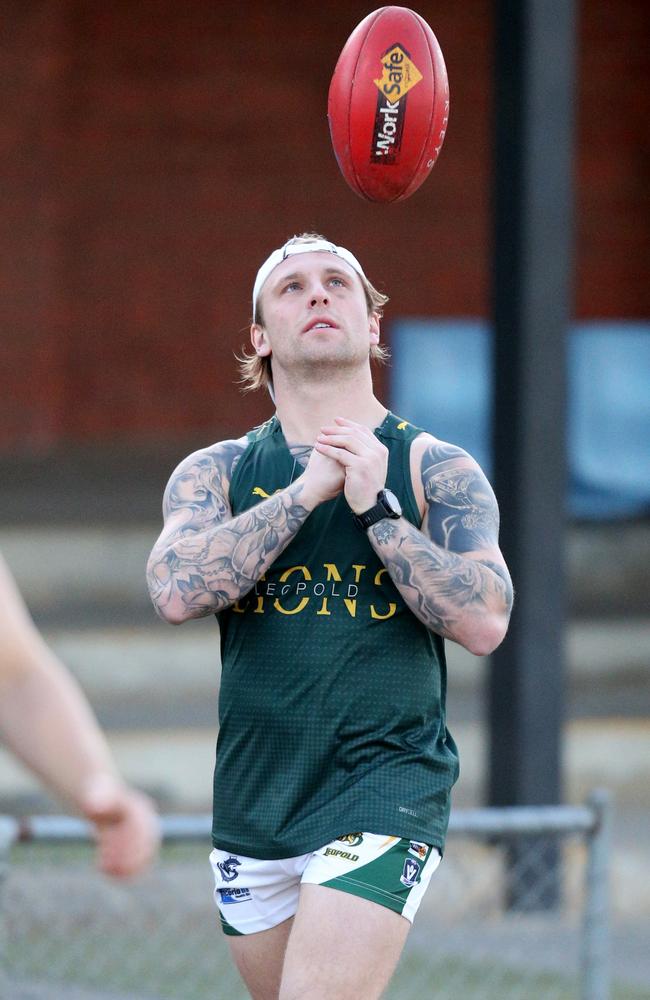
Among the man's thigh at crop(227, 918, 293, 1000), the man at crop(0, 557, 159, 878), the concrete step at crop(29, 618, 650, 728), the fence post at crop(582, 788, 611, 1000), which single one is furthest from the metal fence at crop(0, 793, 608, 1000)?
the man at crop(0, 557, 159, 878)

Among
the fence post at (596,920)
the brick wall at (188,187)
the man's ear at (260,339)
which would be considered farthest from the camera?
the brick wall at (188,187)

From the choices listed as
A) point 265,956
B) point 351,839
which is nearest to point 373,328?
point 351,839

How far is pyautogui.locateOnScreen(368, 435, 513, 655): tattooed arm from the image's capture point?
3.24 meters

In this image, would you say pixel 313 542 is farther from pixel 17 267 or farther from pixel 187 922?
pixel 17 267

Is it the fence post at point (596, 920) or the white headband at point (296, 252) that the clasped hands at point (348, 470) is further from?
the fence post at point (596, 920)

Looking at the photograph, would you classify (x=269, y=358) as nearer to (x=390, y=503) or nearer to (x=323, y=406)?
(x=323, y=406)

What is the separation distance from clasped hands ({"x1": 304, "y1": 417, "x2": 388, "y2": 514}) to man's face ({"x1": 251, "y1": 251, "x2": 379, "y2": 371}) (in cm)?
24

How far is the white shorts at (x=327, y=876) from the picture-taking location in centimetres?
323

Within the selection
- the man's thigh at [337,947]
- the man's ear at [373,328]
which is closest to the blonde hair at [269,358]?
the man's ear at [373,328]

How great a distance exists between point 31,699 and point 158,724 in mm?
6423

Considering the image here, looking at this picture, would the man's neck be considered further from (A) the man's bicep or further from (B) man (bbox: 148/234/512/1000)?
(A) the man's bicep

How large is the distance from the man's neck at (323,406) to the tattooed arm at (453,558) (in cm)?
21

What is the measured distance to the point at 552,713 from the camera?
23.2ft

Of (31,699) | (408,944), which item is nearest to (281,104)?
(408,944)
